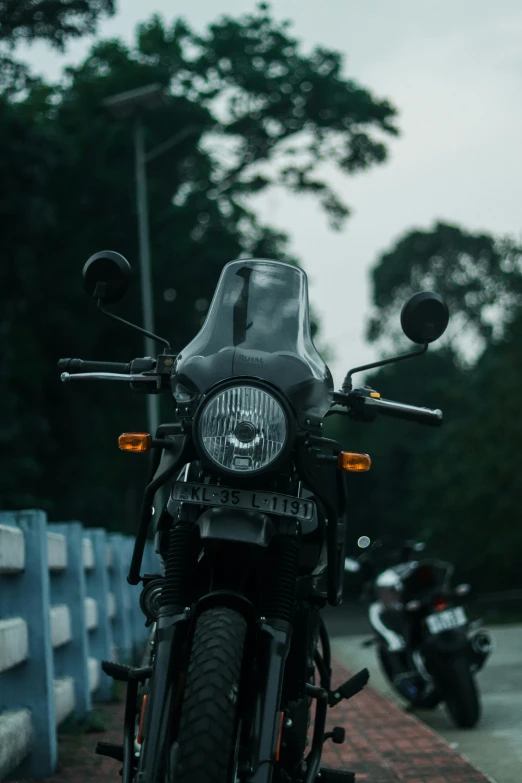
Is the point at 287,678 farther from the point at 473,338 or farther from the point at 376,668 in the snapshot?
the point at 473,338

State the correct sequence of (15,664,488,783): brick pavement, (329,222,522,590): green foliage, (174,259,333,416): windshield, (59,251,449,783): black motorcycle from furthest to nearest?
(329,222,522,590): green foliage, (15,664,488,783): brick pavement, (174,259,333,416): windshield, (59,251,449,783): black motorcycle

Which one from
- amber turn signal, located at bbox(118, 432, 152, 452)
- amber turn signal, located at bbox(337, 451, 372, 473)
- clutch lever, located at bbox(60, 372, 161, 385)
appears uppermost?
clutch lever, located at bbox(60, 372, 161, 385)

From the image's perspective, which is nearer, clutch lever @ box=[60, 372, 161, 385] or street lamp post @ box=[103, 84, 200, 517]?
clutch lever @ box=[60, 372, 161, 385]

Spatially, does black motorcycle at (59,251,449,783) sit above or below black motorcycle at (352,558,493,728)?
above

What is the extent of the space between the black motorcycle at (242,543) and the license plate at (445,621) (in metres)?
4.56

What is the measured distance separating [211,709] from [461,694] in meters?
5.61

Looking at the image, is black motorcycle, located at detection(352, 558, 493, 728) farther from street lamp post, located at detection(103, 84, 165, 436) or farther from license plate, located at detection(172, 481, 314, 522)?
street lamp post, located at detection(103, 84, 165, 436)

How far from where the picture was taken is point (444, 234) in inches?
2368

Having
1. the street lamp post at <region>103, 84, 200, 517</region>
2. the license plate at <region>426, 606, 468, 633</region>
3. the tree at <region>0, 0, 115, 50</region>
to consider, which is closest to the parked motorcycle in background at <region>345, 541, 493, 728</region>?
the license plate at <region>426, 606, 468, 633</region>

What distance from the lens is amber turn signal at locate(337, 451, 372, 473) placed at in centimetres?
422

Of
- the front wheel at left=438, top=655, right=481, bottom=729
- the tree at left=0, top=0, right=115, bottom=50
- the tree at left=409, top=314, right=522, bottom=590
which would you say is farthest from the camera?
the tree at left=409, top=314, right=522, bottom=590

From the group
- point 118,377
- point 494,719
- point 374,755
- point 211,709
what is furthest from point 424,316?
point 494,719

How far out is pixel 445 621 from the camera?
29.7ft

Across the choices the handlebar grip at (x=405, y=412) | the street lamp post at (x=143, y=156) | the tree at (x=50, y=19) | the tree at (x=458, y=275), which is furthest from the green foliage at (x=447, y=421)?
the handlebar grip at (x=405, y=412)
